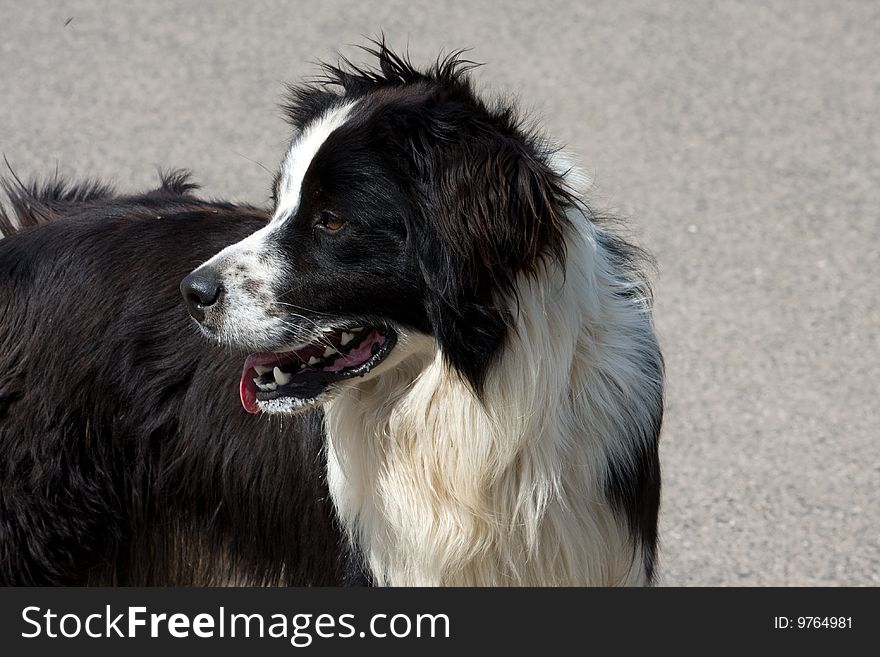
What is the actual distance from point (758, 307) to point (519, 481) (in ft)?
9.29

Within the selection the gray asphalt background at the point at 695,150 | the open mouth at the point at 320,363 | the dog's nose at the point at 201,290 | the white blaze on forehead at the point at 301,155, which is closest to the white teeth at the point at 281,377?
the open mouth at the point at 320,363

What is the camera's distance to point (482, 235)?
9.01 feet

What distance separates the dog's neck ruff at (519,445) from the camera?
289 cm

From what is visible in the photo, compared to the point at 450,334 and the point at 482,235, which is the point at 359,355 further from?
the point at 482,235

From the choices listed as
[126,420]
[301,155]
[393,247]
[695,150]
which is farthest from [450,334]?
[695,150]

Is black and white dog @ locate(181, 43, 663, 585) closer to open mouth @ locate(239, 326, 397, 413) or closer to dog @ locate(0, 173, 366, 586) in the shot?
open mouth @ locate(239, 326, 397, 413)

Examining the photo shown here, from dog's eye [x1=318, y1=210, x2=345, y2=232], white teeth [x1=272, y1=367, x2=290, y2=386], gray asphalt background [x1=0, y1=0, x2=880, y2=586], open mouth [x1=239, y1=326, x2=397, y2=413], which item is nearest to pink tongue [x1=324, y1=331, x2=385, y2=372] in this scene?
open mouth [x1=239, y1=326, x2=397, y2=413]

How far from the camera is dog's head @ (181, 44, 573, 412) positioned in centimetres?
276

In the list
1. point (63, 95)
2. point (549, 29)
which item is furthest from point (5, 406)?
point (549, 29)

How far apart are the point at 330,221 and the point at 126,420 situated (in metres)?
0.92

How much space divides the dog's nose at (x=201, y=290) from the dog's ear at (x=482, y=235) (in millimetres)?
483

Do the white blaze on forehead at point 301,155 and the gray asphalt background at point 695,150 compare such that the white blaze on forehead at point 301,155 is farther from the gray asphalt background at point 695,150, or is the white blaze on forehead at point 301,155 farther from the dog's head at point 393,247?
the gray asphalt background at point 695,150

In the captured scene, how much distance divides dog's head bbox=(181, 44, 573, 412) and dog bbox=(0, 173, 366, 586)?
16.3 inches

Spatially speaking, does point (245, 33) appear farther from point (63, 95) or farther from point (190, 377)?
point (190, 377)
